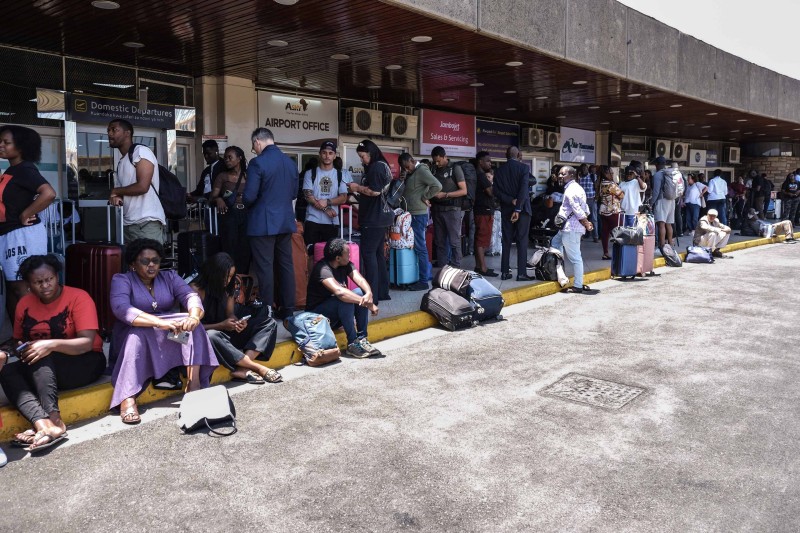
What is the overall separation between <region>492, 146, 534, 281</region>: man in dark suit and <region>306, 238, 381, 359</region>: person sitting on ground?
154 inches

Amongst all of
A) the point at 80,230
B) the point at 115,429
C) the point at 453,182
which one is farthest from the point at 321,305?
the point at 80,230

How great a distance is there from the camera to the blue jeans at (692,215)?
692 inches

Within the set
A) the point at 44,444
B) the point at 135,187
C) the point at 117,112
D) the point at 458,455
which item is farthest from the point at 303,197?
the point at 458,455

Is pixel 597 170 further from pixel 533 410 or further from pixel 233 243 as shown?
pixel 533 410

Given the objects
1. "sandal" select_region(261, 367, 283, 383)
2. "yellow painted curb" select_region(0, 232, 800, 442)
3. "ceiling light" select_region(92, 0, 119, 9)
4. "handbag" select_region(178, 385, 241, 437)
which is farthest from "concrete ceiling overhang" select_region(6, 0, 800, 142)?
"handbag" select_region(178, 385, 241, 437)

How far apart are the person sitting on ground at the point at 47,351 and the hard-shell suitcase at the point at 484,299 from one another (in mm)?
3988

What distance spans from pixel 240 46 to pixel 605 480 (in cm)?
674

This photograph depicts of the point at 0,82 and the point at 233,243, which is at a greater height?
the point at 0,82

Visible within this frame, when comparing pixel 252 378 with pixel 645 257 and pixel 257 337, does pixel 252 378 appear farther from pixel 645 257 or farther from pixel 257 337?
pixel 645 257

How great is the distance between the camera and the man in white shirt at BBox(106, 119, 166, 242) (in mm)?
5883

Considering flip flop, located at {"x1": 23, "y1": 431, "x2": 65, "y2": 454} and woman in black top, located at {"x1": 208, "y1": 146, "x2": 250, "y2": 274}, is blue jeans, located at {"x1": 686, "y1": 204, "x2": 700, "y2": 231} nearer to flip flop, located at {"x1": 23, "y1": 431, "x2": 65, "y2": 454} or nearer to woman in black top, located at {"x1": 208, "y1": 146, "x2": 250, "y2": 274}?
woman in black top, located at {"x1": 208, "y1": 146, "x2": 250, "y2": 274}

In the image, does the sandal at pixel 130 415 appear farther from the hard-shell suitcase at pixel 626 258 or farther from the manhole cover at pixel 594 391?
the hard-shell suitcase at pixel 626 258

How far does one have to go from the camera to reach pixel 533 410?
4672 mm

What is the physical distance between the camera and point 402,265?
28.9 feet
